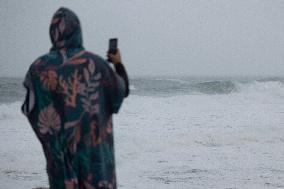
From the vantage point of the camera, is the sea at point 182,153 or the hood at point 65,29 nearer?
the hood at point 65,29

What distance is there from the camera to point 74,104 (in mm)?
1821

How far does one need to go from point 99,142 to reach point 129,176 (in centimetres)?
344

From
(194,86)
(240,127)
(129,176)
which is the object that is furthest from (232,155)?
(194,86)

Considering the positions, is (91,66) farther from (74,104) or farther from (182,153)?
(182,153)

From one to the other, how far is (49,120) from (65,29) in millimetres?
472

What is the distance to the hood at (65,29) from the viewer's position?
5.96 ft

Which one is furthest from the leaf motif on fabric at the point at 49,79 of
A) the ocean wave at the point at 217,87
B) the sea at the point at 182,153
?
the ocean wave at the point at 217,87

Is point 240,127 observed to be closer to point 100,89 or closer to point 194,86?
point 100,89

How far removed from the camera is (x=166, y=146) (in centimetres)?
776

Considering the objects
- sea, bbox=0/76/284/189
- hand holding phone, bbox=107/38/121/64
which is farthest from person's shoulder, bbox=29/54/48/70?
sea, bbox=0/76/284/189

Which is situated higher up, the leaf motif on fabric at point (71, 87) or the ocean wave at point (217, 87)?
the leaf motif on fabric at point (71, 87)

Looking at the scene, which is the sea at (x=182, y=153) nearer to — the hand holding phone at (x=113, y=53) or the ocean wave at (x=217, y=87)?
the hand holding phone at (x=113, y=53)

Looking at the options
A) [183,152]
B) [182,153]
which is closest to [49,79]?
A: [182,153]

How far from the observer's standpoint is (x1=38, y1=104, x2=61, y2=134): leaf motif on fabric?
6.17ft
